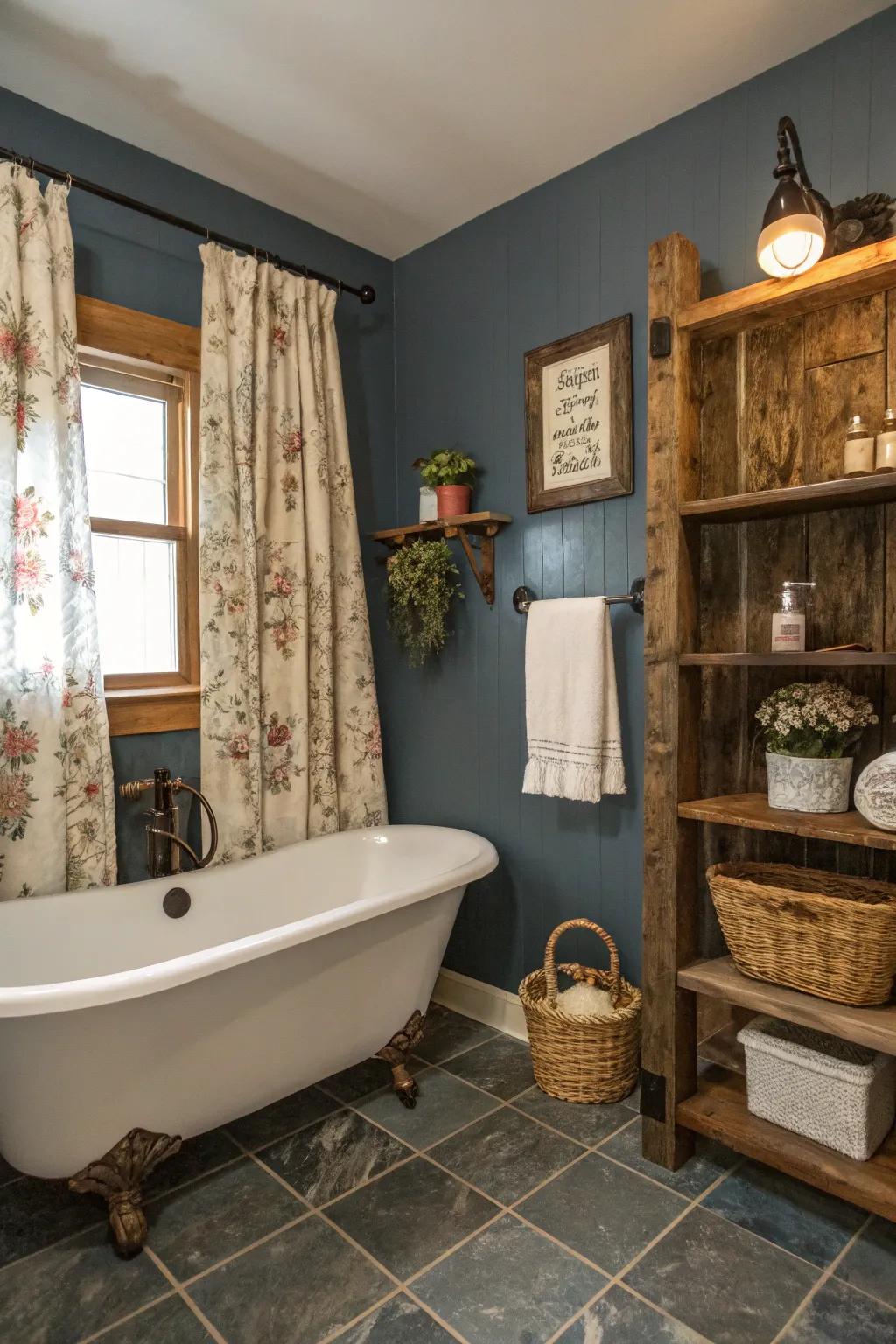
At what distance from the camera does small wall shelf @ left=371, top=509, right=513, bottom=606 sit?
252 centimetres

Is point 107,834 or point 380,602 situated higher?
point 380,602

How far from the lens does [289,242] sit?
2.67 meters

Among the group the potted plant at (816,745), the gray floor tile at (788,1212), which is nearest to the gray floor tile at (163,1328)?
the gray floor tile at (788,1212)

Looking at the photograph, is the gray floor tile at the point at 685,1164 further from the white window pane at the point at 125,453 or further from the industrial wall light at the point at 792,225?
the white window pane at the point at 125,453

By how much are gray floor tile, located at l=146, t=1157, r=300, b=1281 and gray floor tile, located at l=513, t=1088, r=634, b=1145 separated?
0.67 meters

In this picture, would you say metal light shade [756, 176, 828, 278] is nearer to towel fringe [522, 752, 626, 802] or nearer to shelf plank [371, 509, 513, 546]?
shelf plank [371, 509, 513, 546]

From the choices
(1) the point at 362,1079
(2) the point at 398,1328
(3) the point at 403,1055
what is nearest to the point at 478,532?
(3) the point at 403,1055

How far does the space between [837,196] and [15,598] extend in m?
2.17

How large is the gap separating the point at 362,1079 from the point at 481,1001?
1.72 ft

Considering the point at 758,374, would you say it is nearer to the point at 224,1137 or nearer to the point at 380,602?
the point at 380,602

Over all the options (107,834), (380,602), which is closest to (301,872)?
(107,834)

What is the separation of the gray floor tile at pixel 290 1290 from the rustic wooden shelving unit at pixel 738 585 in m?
0.75

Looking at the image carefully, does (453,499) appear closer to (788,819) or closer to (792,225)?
(792,225)

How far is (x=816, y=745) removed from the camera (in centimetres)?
172
